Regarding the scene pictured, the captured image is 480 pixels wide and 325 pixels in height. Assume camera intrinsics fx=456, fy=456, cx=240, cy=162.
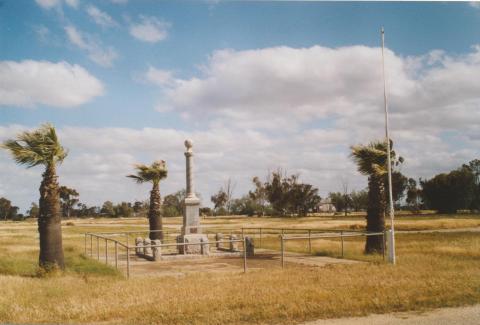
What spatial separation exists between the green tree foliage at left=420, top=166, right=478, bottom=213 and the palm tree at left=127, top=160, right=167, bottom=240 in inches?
2788

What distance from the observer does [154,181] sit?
2623cm

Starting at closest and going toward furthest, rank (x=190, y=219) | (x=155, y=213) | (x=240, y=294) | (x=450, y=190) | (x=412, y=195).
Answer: (x=240, y=294) < (x=190, y=219) < (x=155, y=213) < (x=450, y=190) < (x=412, y=195)

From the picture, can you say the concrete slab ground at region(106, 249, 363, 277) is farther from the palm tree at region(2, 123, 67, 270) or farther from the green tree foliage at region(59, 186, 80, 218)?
the green tree foliage at region(59, 186, 80, 218)

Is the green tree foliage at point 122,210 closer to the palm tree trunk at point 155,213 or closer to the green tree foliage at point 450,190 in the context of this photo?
the green tree foliage at point 450,190

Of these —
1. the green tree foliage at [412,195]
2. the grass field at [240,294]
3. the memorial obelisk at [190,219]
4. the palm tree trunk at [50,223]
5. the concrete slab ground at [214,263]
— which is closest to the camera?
the grass field at [240,294]

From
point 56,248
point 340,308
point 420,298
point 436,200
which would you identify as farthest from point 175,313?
point 436,200

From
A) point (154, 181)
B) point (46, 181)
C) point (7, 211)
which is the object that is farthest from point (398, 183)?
point (7, 211)

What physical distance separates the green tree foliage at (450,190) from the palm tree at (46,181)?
81.0 m

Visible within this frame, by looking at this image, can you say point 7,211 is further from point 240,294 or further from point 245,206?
point 240,294

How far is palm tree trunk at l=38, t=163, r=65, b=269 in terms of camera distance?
566 inches

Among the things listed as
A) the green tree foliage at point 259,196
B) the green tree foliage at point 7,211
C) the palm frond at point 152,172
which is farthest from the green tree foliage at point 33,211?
the palm frond at point 152,172

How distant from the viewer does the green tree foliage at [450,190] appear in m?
83.2

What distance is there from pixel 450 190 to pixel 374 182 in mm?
73565

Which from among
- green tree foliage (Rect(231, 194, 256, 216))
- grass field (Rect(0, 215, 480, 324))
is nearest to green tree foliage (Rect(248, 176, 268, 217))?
green tree foliage (Rect(231, 194, 256, 216))
